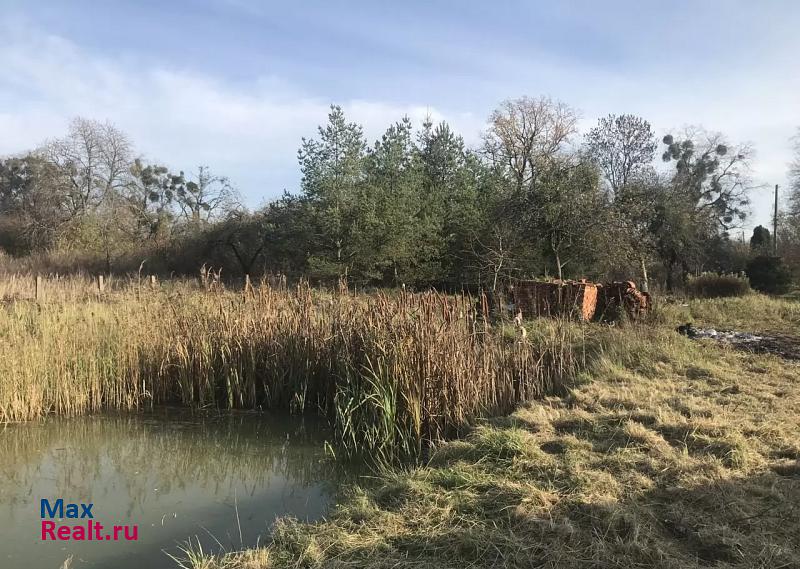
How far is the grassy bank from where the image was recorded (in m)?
2.78

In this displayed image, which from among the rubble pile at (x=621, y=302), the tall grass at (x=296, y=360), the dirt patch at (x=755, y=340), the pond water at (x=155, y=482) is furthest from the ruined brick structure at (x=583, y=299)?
the pond water at (x=155, y=482)

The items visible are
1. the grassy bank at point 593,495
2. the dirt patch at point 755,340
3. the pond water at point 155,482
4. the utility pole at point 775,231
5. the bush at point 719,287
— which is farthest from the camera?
the utility pole at point 775,231

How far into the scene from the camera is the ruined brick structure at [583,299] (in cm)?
899

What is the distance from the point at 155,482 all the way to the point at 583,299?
6.71 meters

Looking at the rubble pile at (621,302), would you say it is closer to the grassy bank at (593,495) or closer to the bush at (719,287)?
the grassy bank at (593,495)

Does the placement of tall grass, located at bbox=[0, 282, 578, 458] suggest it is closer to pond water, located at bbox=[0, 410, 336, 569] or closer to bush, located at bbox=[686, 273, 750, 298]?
pond water, located at bbox=[0, 410, 336, 569]

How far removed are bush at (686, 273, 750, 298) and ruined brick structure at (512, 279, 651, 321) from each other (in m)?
6.13

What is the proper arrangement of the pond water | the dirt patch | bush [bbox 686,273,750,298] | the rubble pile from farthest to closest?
bush [bbox 686,273,750,298]
the rubble pile
the dirt patch
the pond water

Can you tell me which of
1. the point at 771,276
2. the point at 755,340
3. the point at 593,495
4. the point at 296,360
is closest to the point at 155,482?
the point at 296,360

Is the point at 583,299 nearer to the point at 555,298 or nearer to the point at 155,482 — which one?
the point at 555,298

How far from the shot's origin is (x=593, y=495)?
323 cm

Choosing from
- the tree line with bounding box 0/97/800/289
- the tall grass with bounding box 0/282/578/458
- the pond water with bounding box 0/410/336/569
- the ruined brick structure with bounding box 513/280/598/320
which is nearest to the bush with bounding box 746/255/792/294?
the tree line with bounding box 0/97/800/289

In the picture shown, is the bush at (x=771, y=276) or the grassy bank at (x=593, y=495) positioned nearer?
the grassy bank at (x=593, y=495)

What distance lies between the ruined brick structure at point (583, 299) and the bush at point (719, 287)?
20.1 ft
